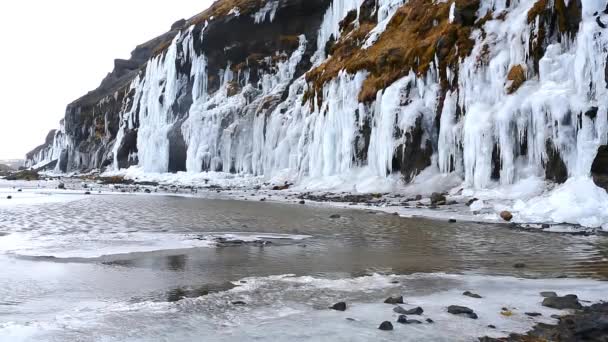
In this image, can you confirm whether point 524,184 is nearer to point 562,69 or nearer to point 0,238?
point 562,69

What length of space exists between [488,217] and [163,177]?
52.6 m

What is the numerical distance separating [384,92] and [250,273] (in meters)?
26.3

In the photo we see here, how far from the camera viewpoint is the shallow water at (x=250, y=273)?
21.7 ft

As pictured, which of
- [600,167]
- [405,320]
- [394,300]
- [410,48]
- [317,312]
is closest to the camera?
[405,320]

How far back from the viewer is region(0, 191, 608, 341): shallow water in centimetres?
661

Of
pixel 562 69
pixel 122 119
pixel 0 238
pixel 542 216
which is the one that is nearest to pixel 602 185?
pixel 542 216

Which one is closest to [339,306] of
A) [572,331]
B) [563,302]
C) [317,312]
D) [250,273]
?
[317,312]

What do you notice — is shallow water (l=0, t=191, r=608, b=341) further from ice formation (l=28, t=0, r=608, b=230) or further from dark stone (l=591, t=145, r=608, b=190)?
ice formation (l=28, t=0, r=608, b=230)

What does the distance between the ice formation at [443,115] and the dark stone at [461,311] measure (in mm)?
11967

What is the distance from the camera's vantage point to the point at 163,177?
217 feet

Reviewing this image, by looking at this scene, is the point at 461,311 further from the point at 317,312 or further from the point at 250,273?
the point at 250,273

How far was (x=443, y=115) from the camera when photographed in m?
29.1

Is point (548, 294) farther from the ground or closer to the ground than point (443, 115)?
closer to the ground

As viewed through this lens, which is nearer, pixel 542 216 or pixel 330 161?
pixel 542 216
